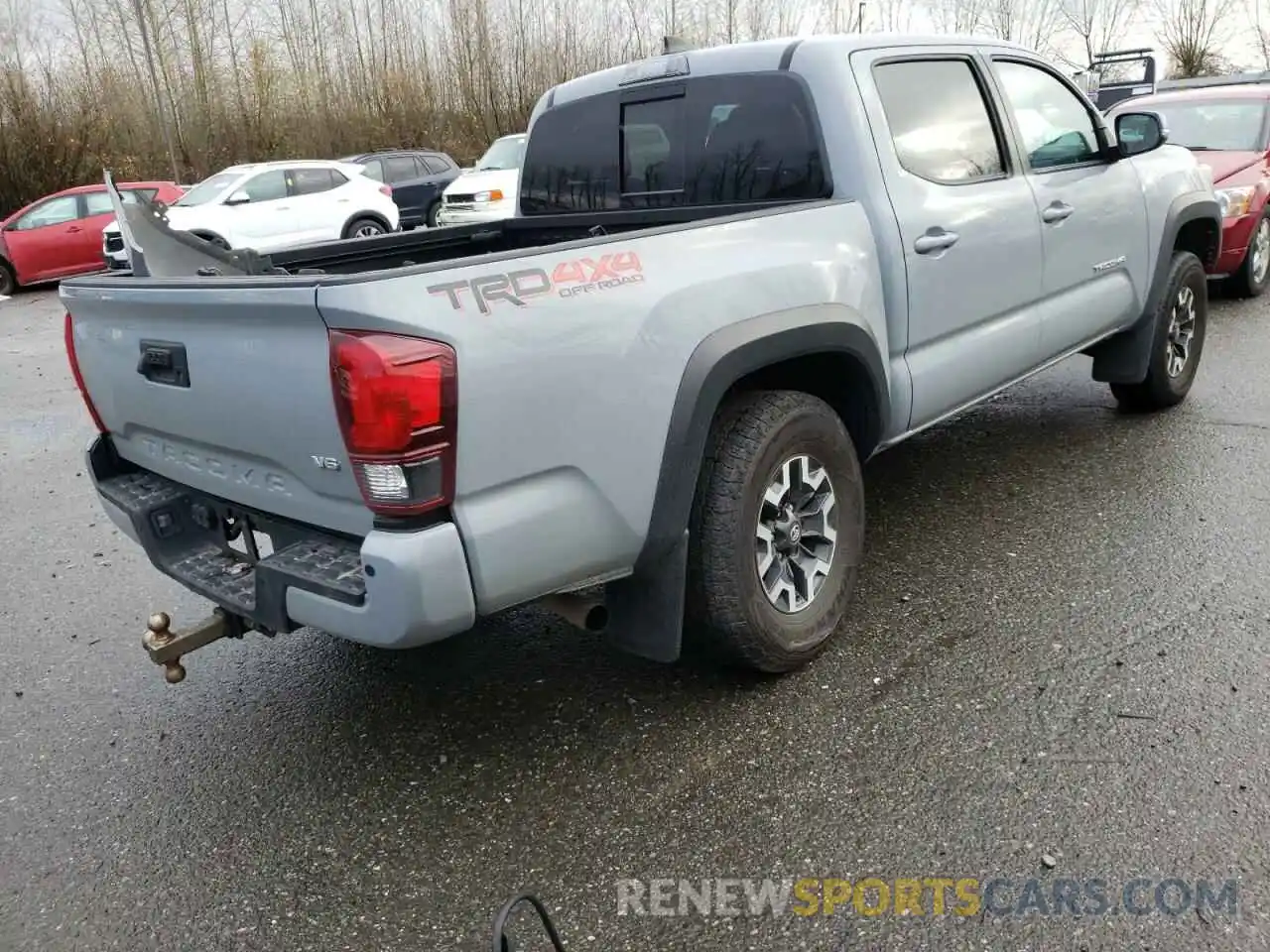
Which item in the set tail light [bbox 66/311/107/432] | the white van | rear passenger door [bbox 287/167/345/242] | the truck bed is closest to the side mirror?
the truck bed

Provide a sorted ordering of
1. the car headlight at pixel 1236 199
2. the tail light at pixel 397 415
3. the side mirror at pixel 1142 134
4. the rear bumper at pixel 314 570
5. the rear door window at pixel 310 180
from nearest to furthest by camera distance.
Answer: the tail light at pixel 397 415
the rear bumper at pixel 314 570
the side mirror at pixel 1142 134
the car headlight at pixel 1236 199
the rear door window at pixel 310 180

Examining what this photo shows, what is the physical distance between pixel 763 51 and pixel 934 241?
0.91 meters

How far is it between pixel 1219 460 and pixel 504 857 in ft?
13.1

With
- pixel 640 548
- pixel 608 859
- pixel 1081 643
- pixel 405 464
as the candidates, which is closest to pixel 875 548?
pixel 1081 643

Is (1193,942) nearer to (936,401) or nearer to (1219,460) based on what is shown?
(936,401)

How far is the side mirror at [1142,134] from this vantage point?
463cm

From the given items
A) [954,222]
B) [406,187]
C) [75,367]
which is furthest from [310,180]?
[954,222]

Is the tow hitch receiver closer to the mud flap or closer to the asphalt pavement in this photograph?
the asphalt pavement

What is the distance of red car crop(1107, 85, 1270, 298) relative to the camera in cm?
814

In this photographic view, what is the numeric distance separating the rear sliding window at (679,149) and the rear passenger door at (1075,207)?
4.03 ft

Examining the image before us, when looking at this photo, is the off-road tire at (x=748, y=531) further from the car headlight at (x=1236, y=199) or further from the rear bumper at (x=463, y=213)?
the rear bumper at (x=463, y=213)

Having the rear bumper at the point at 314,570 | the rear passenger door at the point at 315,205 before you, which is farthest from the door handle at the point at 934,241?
the rear passenger door at the point at 315,205

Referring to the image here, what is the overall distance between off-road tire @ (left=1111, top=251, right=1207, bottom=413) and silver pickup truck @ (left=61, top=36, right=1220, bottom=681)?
2.45 feet

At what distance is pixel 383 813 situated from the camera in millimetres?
2799
